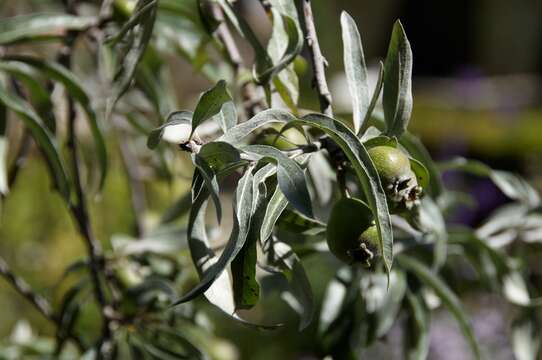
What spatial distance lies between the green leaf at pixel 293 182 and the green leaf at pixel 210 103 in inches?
2.5

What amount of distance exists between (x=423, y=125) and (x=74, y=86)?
538cm

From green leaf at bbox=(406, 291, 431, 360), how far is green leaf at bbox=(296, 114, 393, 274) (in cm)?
44

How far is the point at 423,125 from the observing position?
243 inches

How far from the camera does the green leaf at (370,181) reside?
609 mm

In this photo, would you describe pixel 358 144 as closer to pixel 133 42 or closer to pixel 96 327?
pixel 133 42

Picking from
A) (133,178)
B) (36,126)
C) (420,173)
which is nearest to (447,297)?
(420,173)

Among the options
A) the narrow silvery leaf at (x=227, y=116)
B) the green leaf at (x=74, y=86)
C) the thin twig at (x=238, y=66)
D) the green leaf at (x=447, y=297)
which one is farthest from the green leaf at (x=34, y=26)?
the green leaf at (x=447, y=297)

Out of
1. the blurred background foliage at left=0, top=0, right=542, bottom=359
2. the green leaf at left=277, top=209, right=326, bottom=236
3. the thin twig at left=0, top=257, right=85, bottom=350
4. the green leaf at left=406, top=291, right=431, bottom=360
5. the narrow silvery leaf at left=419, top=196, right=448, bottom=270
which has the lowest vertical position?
the blurred background foliage at left=0, top=0, right=542, bottom=359

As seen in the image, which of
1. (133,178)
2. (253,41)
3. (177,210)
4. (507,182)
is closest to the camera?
(253,41)

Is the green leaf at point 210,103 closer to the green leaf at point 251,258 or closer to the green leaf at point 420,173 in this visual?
the green leaf at point 251,258

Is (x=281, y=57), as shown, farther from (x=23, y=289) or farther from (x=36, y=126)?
(x=23, y=289)

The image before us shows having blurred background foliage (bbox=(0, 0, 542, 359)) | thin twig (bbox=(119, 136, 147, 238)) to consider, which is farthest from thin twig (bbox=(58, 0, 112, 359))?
thin twig (bbox=(119, 136, 147, 238))

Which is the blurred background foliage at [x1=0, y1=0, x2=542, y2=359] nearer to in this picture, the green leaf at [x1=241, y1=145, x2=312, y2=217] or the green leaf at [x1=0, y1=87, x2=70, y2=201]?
the green leaf at [x1=0, y1=87, x2=70, y2=201]

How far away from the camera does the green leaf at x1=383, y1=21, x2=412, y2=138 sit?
0.70 m
